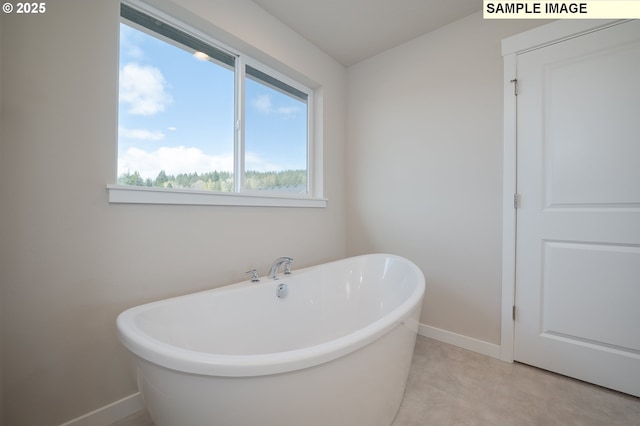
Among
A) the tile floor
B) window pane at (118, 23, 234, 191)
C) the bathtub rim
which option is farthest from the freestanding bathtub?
window pane at (118, 23, 234, 191)

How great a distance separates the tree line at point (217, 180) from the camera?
1425mm

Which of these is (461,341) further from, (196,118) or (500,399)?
(196,118)

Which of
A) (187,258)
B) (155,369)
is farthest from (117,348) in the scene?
(155,369)

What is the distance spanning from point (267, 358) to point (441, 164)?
1.92 metres

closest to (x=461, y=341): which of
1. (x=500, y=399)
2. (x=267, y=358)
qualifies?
(x=500, y=399)

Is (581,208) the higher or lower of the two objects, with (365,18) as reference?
lower

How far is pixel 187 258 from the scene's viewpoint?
1475 mm

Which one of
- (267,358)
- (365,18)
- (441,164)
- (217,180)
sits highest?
(365,18)

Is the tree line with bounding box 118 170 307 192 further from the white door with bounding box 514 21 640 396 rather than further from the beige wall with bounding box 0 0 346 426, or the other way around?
the white door with bounding box 514 21 640 396

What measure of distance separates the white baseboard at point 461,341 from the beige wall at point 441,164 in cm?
4

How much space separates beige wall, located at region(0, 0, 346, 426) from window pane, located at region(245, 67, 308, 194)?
638mm

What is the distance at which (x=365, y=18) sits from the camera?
6.41 feet

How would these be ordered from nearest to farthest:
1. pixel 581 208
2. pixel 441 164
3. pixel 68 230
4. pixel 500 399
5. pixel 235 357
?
pixel 235 357, pixel 68 230, pixel 500 399, pixel 581 208, pixel 441 164

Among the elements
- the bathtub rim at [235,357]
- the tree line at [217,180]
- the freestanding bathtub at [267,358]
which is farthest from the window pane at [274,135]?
the bathtub rim at [235,357]
